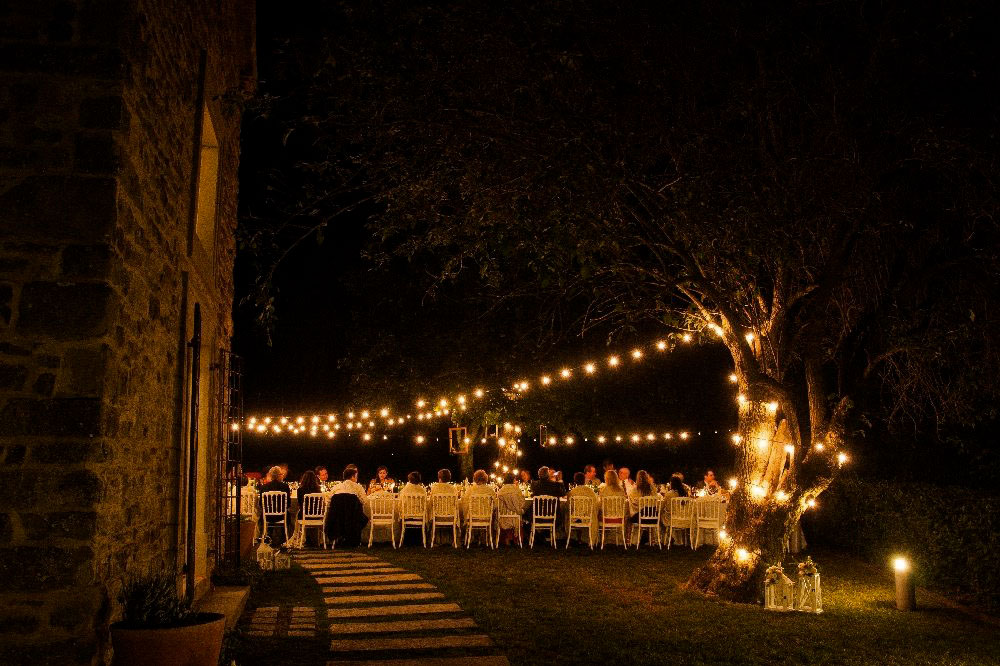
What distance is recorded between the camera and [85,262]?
12.9 feet

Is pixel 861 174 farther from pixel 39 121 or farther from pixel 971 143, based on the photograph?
pixel 39 121

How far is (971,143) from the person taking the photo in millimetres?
7566

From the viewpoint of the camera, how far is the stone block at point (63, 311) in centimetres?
388

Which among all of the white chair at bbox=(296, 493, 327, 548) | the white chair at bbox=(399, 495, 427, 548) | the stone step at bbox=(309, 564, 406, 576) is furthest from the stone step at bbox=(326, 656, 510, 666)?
the white chair at bbox=(296, 493, 327, 548)

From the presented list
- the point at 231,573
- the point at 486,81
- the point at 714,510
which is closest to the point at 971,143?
the point at 486,81

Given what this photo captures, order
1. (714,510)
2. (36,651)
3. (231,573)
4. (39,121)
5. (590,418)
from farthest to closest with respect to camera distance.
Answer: (590,418)
(714,510)
(231,573)
(39,121)
(36,651)

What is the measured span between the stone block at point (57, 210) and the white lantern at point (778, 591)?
6.41 metres

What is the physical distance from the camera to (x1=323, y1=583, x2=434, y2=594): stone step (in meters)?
8.84

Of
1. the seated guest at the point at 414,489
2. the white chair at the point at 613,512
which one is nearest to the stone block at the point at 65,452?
the seated guest at the point at 414,489

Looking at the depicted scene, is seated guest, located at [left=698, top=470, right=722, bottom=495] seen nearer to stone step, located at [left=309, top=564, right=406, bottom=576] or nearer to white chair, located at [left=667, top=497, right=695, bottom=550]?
white chair, located at [left=667, top=497, right=695, bottom=550]

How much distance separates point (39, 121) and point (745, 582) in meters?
7.00

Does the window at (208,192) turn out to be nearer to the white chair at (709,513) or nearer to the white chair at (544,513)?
the white chair at (544,513)

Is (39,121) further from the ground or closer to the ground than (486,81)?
closer to the ground

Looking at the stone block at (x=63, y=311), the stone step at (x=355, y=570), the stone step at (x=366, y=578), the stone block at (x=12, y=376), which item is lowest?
the stone step at (x=355, y=570)
